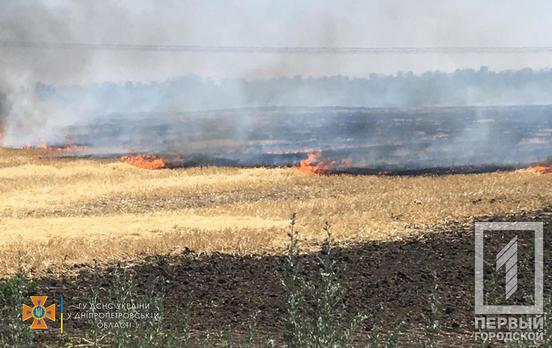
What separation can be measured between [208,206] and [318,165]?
1796 centimetres

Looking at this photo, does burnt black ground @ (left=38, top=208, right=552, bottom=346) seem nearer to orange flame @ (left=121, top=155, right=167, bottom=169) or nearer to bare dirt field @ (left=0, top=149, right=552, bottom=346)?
bare dirt field @ (left=0, top=149, right=552, bottom=346)

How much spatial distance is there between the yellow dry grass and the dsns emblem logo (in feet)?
5.29

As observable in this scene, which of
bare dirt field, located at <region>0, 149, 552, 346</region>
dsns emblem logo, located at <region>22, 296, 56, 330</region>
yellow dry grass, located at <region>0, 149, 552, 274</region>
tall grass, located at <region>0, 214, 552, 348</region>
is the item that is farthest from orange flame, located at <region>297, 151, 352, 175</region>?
dsns emblem logo, located at <region>22, 296, 56, 330</region>

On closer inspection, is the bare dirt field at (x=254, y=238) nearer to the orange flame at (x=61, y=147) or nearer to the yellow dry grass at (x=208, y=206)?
the yellow dry grass at (x=208, y=206)

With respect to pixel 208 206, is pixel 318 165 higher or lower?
higher

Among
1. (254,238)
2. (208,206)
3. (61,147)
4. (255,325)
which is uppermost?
(61,147)

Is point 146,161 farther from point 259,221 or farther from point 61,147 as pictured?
point 259,221

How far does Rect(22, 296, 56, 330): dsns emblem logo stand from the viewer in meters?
13.3

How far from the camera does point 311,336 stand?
8.87 meters

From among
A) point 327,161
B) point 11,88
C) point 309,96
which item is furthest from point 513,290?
point 309,96

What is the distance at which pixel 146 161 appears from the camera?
1991 inches

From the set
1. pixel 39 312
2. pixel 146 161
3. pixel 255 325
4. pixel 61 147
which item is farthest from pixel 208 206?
pixel 61 147

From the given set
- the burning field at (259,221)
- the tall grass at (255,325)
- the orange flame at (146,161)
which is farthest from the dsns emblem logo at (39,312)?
the orange flame at (146,161)

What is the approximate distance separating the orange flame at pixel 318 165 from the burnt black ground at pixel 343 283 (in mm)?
22686
